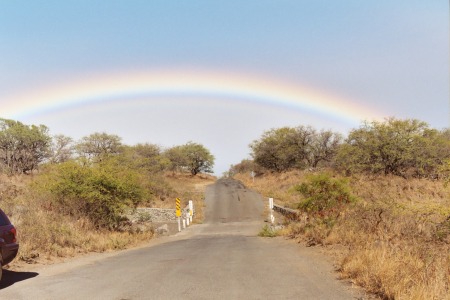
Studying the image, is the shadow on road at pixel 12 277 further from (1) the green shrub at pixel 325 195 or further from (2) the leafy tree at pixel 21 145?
(2) the leafy tree at pixel 21 145

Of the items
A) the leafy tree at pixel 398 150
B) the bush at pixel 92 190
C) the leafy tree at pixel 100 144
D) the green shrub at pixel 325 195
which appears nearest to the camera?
the green shrub at pixel 325 195

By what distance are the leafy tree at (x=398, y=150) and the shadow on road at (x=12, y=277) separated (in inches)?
1457

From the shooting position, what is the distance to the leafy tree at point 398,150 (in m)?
40.1

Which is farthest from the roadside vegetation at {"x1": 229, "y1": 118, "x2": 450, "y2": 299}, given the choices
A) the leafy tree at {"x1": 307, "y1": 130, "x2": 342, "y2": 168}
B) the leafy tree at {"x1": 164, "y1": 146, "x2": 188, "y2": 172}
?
the leafy tree at {"x1": 164, "y1": 146, "x2": 188, "y2": 172}

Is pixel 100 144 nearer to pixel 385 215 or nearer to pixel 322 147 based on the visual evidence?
pixel 322 147

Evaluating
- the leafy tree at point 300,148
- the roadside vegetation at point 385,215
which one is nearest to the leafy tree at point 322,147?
the leafy tree at point 300,148

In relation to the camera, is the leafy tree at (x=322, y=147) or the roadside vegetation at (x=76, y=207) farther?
the leafy tree at (x=322, y=147)

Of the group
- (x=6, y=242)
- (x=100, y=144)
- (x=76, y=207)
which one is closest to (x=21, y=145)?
(x=100, y=144)

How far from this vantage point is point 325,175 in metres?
16.5

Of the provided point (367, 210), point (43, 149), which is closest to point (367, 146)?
point (367, 210)

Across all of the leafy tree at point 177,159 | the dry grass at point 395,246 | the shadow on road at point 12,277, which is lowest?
the shadow on road at point 12,277

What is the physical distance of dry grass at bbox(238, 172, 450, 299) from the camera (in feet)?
20.3

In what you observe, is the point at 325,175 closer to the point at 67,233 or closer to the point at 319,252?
the point at 319,252

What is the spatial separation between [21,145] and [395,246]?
56216 millimetres
